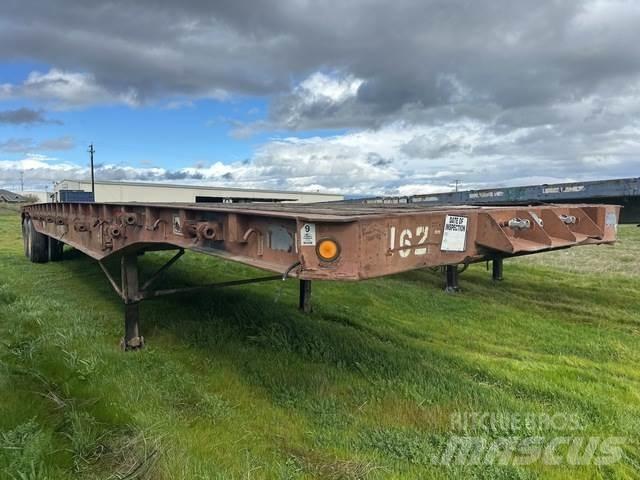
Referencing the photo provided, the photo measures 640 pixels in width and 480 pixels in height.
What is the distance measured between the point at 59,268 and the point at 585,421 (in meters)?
9.97

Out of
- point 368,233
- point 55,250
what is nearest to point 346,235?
point 368,233

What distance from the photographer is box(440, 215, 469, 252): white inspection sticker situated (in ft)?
10.5

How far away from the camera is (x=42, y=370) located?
4.19m

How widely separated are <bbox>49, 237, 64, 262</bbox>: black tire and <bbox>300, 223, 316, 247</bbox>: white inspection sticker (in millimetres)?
10050

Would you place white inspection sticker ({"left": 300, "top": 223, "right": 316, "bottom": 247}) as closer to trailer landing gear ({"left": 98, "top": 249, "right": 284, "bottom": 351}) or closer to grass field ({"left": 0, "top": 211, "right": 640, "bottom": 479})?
grass field ({"left": 0, "top": 211, "right": 640, "bottom": 479})

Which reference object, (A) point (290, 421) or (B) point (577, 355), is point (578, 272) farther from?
(A) point (290, 421)

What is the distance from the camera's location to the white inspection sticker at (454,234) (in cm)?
320

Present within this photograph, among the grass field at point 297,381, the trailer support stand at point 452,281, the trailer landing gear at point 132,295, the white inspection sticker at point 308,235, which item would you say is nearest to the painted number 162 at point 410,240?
the white inspection sticker at point 308,235

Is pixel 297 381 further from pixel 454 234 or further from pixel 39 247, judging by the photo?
pixel 39 247

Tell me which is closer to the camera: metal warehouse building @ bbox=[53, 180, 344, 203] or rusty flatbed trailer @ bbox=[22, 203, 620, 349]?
rusty flatbed trailer @ bbox=[22, 203, 620, 349]

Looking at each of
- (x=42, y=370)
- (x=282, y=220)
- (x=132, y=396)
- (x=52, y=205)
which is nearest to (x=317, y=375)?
(x=132, y=396)

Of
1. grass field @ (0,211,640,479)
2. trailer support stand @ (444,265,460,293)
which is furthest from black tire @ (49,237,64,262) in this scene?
trailer support stand @ (444,265,460,293)

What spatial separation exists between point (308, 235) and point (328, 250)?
14cm

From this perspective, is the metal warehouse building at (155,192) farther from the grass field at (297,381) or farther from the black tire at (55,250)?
the grass field at (297,381)
